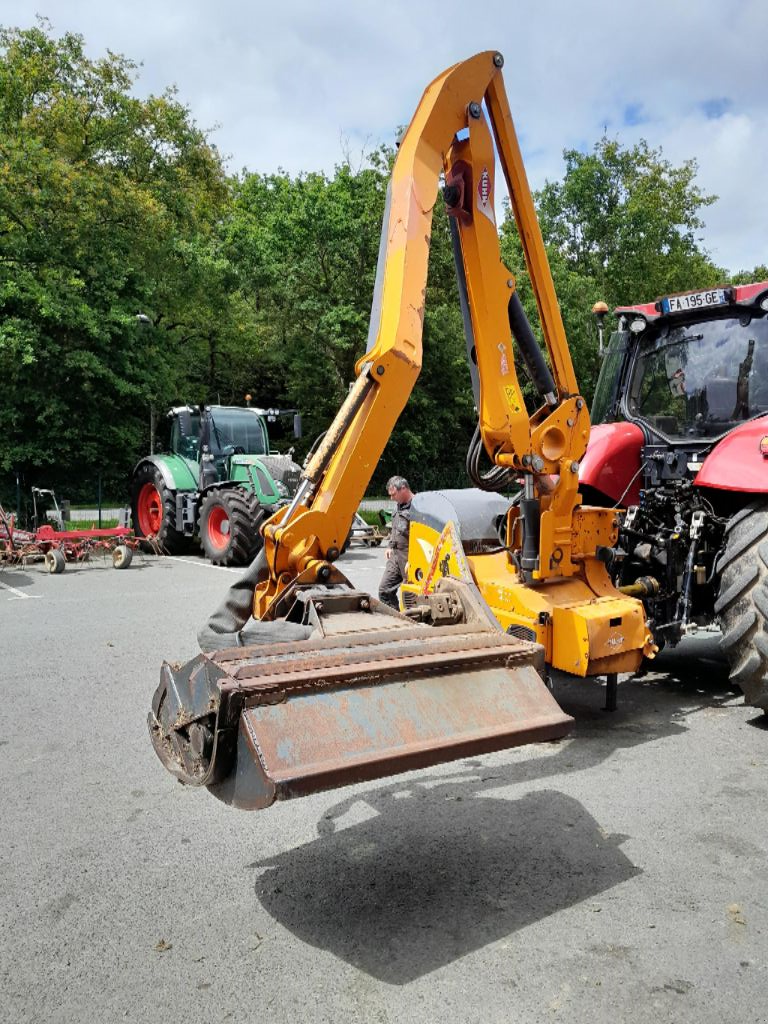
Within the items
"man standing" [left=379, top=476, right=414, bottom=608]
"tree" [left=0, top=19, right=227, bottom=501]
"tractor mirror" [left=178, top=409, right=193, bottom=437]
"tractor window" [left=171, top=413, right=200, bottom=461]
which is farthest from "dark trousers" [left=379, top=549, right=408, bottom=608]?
"tree" [left=0, top=19, right=227, bottom=501]

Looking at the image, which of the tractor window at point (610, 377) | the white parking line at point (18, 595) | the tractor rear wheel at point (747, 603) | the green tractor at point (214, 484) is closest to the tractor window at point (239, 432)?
the green tractor at point (214, 484)

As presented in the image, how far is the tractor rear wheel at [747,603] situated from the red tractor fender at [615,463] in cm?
121

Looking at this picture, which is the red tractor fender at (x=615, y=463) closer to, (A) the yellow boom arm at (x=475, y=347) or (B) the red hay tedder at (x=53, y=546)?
(A) the yellow boom arm at (x=475, y=347)

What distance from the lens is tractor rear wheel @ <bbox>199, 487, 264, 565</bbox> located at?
12.7m

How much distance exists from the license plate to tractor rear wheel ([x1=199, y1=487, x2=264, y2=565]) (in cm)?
788

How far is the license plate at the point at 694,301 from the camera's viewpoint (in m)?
5.75

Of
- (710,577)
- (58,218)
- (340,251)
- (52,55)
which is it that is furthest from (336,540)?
(52,55)

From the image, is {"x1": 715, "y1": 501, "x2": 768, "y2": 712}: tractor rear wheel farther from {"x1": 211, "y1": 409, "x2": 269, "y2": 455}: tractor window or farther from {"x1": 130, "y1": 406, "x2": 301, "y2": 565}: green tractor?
{"x1": 211, "y1": 409, "x2": 269, "y2": 455}: tractor window

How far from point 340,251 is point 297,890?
21024 mm

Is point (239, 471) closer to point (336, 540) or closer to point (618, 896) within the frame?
point (336, 540)

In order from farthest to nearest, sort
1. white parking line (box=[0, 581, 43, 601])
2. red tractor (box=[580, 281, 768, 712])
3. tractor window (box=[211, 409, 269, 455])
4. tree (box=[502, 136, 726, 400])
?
tree (box=[502, 136, 726, 400])
tractor window (box=[211, 409, 269, 455])
white parking line (box=[0, 581, 43, 601])
red tractor (box=[580, 281, 768, 712])

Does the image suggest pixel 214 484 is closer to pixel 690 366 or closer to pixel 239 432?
pixel 239 432

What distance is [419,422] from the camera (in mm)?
25797

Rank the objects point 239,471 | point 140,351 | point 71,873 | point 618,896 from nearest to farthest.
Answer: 1. point 618,896
2. point 71,873
3. point 239,471
4. point 140,351
